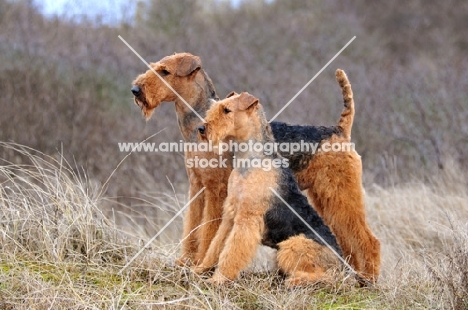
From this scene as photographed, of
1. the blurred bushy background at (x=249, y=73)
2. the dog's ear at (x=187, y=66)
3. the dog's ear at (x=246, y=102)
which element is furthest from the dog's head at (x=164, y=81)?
the blurred bushy background at (x=249, y=73)

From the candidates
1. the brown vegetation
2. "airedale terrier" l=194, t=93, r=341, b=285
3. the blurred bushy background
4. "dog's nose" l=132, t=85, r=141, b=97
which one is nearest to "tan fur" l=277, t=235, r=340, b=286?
"airedale terrier" l=194, t=93, r=341, b=285

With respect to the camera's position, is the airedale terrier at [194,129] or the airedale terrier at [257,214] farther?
the airedale terrier at [194,129]

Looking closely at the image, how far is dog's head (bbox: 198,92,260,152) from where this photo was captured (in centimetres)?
496

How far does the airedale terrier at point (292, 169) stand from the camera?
18.2 ft

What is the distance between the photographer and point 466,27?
21875 mm

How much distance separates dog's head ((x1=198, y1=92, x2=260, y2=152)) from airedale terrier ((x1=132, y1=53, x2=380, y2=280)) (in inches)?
16.7

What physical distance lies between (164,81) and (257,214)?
4.64ft

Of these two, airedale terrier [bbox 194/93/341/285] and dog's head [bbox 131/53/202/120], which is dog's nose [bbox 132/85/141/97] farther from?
airedale terrier [bbox 194/93/341/285]

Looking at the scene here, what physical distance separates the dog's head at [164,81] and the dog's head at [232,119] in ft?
1.60

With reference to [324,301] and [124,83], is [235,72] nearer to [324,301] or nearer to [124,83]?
[124,83]

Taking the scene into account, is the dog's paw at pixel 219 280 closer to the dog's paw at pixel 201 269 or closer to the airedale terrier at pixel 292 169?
the dog's paw at pixel 201 269

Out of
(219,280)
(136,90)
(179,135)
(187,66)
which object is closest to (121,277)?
(219,280)

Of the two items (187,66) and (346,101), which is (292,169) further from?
(187,66)

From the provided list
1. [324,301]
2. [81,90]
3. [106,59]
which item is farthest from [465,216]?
[106,59]
